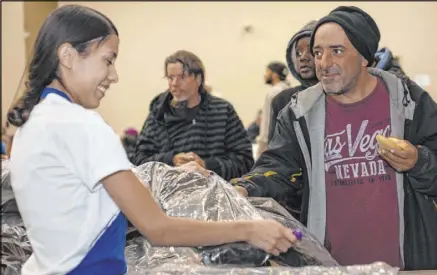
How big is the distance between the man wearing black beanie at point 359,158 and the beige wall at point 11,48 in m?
6.68

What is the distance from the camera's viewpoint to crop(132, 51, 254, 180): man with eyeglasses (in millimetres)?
2812

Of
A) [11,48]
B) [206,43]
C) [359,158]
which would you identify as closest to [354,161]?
[359,158]

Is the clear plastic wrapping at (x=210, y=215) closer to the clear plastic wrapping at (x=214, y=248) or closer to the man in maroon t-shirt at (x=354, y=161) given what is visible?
the clear plastic wrapping at (x=214, y=248)

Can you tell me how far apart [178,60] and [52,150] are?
1939 millimetres

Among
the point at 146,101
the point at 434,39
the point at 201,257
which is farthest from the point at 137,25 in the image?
the point at 201,257

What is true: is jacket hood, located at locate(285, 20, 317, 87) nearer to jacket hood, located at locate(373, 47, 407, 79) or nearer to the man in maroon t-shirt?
jacket hood, located at locate(373, 47, 407, 79)

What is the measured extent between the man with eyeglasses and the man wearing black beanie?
3.11ft

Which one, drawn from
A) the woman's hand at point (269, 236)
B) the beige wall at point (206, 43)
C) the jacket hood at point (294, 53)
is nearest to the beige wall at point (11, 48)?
the beige wall at point (206, 43)

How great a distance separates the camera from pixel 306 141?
183cm

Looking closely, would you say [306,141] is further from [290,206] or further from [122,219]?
[122,219]

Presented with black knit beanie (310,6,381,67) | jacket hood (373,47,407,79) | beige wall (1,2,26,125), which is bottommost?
beige wall (1,2,26,125)

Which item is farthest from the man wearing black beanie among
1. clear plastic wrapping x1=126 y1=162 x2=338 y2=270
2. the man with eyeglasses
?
the man with eyeglasses

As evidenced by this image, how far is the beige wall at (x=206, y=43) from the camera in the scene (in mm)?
8555

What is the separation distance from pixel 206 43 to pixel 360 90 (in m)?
7.04
